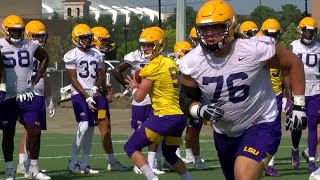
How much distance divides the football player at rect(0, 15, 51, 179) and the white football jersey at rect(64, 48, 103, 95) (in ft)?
4.56

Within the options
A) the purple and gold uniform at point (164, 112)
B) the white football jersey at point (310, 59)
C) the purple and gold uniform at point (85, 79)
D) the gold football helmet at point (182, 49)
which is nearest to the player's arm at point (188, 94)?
the purple and gold uniform at point (164, 112)

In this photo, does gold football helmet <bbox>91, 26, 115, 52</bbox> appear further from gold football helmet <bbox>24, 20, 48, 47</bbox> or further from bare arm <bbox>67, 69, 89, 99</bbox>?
gold football helmet <bbox>24, 20, 48, 47</bbox>

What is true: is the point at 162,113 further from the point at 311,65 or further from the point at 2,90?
the point at 311,65

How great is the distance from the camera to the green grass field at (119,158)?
13.7 metres

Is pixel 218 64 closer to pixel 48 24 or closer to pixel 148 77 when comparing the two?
pixel 148 77

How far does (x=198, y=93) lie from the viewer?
8719 millimetres

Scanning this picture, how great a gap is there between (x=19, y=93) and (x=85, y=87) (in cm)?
186

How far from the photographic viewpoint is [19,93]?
13000mm

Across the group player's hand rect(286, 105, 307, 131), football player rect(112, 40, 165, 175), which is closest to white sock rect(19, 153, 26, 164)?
football player rect(112, 40, 165, 175)

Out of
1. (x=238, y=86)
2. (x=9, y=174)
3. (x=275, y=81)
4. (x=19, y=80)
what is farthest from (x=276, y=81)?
(x=238, y=86)

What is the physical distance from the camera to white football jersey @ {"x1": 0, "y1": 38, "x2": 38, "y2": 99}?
1291 centimetres

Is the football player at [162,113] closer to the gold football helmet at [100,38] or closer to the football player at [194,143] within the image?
the football player at [194,143]

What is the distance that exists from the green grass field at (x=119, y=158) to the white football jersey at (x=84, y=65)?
51.9 inches

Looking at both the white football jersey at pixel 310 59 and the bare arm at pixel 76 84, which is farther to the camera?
the white football jersey at pixel 310 59
